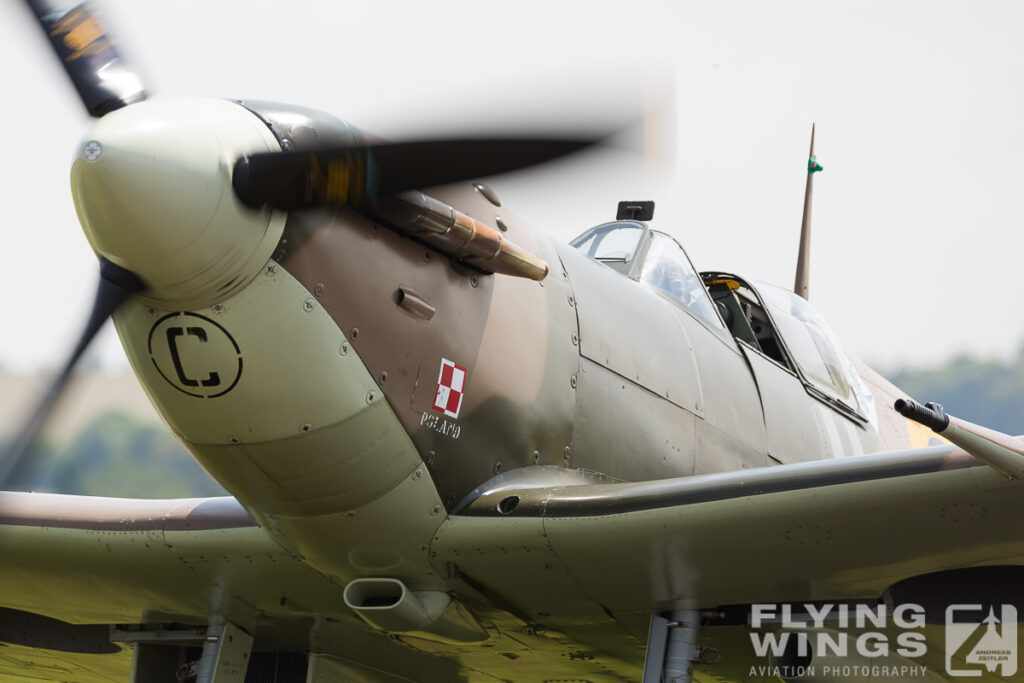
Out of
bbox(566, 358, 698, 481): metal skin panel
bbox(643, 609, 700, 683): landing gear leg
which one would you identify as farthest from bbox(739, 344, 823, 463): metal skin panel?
bbox(643, 609, 700, 683): landing gear leg

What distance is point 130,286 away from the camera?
166 inches

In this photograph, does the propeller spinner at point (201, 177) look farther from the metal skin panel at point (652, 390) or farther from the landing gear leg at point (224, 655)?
the landing gear leg at point (224, 655)

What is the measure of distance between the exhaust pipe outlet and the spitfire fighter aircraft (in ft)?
0.05

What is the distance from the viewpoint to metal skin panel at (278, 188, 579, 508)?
4.53 meters

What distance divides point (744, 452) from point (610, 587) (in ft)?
5.88

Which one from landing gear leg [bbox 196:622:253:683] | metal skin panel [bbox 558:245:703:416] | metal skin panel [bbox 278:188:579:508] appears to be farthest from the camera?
landing gear leg [bbox 196:622:253:683]

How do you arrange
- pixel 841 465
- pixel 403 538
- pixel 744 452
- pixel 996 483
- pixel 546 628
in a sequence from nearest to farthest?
1. pixel 996 483
2. pixel 841 465
3. pixel 403 538
4. pixel 546 628
5. pixel 744 452

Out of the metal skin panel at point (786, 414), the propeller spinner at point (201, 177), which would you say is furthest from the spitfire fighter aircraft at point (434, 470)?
the metal skin panel at point (786, 414)

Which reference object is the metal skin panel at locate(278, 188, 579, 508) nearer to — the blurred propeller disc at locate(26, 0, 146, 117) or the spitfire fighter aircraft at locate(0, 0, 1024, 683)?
the spitfire fighter aircraft at locate(0, 0, 1024, 683)

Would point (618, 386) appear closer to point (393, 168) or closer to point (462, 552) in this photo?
point (462, 552)

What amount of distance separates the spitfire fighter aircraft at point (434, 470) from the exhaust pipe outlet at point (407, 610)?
0.02 metres

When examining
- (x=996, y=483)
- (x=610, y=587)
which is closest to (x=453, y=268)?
(x=610, y=587)

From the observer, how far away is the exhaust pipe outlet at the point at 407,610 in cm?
491

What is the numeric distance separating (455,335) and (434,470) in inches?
21.1
